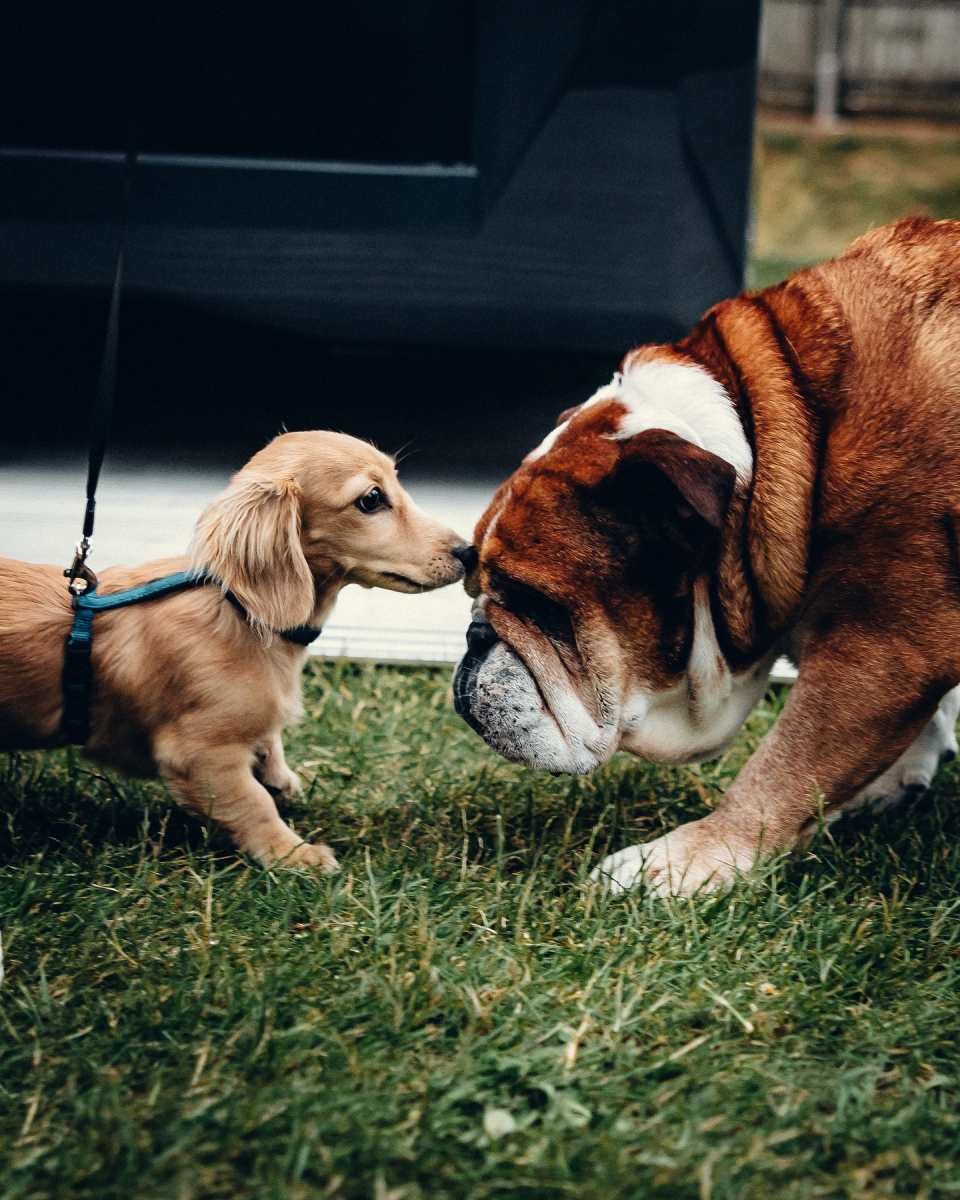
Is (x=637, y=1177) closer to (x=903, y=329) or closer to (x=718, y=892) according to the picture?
(x=718, y=892)

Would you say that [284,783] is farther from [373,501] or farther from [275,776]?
[373,501]

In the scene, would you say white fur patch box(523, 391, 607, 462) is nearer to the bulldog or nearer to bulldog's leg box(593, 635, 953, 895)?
the bulldog

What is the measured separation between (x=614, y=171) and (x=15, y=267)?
185 centimetres

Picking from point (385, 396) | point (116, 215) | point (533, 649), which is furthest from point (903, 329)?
point (385, 396)

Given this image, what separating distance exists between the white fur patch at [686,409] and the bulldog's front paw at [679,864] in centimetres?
69

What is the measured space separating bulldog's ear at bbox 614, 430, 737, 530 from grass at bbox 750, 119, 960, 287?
828 centimetres

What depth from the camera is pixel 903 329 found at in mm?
2752

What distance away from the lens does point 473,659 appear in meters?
2.84

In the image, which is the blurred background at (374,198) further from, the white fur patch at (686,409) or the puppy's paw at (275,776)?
the white fur patch at (686,409)

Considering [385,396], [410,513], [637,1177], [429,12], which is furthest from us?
[385,396]

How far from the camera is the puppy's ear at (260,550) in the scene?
2.70 m

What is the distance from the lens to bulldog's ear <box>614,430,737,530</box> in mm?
2490

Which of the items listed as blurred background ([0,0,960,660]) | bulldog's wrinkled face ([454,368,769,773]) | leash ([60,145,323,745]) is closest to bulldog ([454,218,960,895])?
bulldog's wrinkled face ([454,368,769,773])

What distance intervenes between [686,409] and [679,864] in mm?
857
